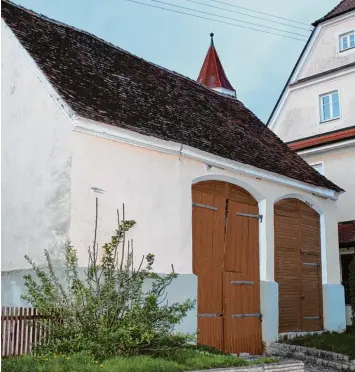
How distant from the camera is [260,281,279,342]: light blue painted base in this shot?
15.0 meters

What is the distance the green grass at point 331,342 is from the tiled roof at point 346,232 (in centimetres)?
463

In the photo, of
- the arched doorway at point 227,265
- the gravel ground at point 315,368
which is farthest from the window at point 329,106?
the gravel ground at point 315,368

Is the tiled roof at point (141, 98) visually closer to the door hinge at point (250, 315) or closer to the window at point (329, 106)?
the door hinge at point (250, 315)

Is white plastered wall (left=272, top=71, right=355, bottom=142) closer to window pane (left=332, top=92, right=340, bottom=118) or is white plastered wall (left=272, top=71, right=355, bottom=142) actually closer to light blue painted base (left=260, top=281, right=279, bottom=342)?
window pane (left=332, top=92, right=340, bottom=118)

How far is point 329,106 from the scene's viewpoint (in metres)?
22.8

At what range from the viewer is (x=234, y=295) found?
1433 cm

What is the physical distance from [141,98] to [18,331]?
22.2ft

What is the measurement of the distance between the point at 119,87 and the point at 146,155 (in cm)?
235

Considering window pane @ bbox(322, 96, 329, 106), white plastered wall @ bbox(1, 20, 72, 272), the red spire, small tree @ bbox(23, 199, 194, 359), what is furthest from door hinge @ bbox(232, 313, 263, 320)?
the red spire

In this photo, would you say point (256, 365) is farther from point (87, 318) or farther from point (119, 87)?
point (119, 87)

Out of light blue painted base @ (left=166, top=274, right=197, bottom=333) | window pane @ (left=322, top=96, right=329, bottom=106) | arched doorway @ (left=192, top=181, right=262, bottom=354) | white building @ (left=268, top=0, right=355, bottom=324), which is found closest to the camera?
light blue painted base @ (left=166, top=274, right=197, bottom=333)

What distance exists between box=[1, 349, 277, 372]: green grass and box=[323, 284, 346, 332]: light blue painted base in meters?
8.01

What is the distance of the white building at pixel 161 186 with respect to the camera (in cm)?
1173

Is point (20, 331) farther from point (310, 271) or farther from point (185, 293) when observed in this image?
point (310, 271)
